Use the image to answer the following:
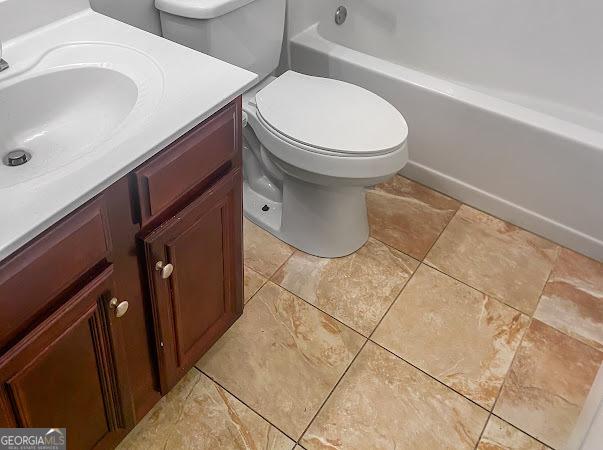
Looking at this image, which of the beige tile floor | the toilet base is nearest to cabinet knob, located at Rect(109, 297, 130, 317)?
the beige tile floor

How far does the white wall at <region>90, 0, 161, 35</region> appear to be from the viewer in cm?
148

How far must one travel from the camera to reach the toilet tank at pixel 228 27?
5.05 feet

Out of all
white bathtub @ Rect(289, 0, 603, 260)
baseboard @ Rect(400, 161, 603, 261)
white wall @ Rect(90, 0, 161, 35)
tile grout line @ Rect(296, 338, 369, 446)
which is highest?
white wall @ Rect(90, 0, 161, 35)

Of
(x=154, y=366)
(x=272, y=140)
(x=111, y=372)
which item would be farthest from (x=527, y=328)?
(x=111, y=372)

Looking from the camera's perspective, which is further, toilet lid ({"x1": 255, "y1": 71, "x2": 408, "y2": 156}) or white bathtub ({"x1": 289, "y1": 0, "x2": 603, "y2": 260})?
white bathtub ({"x1": 289, "y1": 0, "x2": 603, "y2": 260})

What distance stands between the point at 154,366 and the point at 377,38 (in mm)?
1751

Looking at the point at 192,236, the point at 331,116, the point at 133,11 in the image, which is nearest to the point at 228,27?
the point at 133,11

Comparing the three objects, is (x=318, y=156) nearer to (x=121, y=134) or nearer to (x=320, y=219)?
(x=320, y=219)

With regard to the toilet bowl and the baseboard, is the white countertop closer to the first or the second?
the toilet bowl

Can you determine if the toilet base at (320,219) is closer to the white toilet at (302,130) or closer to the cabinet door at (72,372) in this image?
the white toilet at (302,130)

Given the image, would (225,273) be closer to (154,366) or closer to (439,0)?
(154,366)

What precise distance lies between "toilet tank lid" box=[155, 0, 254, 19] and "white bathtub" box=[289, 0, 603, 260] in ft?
2.15

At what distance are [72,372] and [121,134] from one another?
43 centimetres

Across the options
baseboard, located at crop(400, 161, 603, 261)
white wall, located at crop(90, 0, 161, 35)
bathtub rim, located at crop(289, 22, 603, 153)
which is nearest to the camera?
white wall, located at crop(90, 0, 161, 35)
